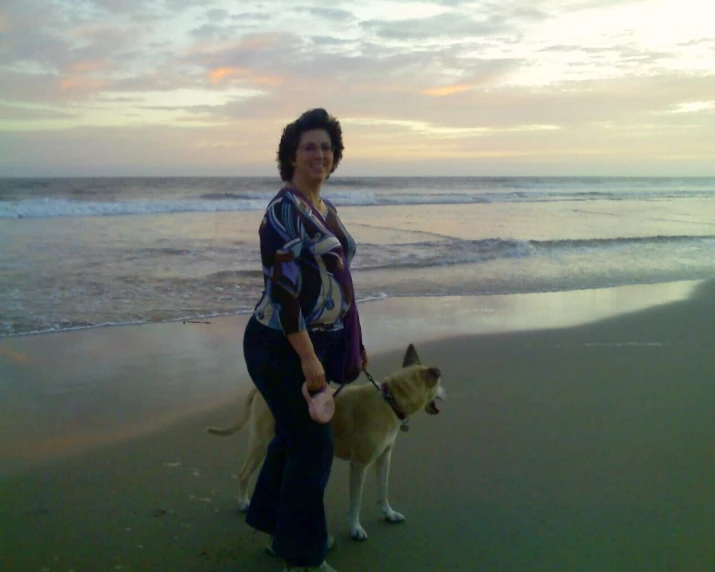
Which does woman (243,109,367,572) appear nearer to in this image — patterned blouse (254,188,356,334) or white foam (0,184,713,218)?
patterned blouse (254,188,356,334)

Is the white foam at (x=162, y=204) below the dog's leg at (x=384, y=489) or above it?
above

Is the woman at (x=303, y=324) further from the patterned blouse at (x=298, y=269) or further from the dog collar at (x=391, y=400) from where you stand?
the dog collar at (x=391, y=400)

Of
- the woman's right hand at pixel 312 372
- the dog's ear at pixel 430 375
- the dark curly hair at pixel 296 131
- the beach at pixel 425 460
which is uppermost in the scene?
the dark curly hair at pixel 296 131

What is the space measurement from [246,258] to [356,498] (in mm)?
9921

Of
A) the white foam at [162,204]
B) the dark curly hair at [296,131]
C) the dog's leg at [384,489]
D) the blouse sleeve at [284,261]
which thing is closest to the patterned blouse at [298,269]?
the blouse sleeve at [284,261]

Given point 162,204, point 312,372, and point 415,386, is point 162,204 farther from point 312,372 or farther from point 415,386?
point 312,372

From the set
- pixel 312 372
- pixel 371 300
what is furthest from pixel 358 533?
pixel 371 300

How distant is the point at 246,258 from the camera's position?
12.7 metres

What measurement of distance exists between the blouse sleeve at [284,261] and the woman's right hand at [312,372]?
127 mm

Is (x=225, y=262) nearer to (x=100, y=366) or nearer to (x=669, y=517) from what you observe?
(x=100, y=366)

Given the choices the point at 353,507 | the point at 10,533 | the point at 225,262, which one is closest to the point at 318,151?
the point at 353,507

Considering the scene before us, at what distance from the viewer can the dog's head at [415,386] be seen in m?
3.18

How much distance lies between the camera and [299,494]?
2.68 metres

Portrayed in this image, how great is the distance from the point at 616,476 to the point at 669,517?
0.45 m
